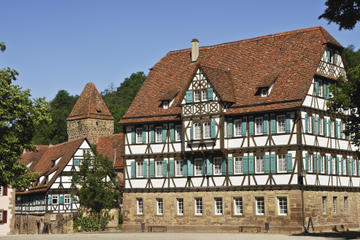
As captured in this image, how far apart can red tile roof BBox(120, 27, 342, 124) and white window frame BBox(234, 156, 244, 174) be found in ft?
11.0

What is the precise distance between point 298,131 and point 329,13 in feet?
71.2

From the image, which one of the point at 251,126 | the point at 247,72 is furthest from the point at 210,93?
the point at 247,72

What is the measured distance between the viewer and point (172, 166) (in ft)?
175

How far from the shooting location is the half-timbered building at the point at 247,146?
47.8m

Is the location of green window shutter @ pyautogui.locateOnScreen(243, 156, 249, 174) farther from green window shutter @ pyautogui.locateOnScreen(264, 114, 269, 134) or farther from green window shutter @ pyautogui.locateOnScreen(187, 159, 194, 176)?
green window shutter @ pyautogui.locateOnScreen(187, 159, 194, 176)

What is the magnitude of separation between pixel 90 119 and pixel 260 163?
38490 mm

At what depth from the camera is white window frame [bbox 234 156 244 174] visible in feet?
164

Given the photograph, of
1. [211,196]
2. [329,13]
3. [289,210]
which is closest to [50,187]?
[211,196]

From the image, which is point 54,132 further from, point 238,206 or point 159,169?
point 238,206

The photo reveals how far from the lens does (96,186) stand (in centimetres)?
5556

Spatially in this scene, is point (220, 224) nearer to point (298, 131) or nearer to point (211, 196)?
point (211, 196)

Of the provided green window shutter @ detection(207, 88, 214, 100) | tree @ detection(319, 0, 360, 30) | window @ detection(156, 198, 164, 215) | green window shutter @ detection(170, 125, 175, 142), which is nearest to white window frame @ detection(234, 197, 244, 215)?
window @ detection(156, 198, 164, 215)

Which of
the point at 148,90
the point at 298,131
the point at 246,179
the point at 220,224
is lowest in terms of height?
the point at 220,224

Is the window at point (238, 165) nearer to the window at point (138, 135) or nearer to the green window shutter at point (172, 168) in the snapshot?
the green window shutter at point (172, 168)
